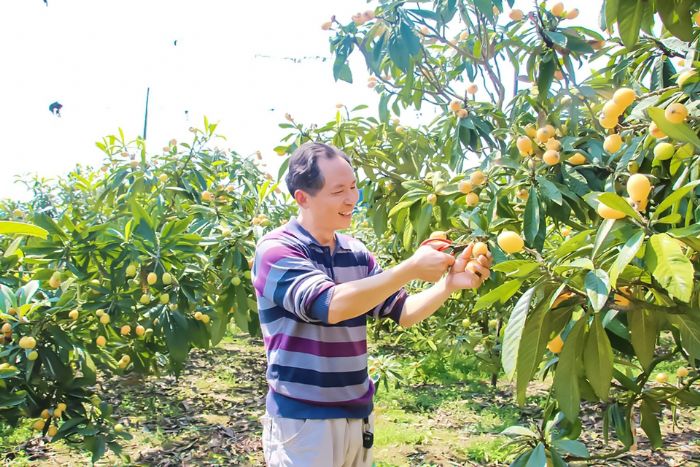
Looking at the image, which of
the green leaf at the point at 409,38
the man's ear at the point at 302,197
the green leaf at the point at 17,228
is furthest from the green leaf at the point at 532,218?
the green leaf at the point at 17,228

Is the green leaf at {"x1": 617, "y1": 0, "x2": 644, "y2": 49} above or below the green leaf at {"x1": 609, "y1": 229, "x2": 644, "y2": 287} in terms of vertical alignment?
above

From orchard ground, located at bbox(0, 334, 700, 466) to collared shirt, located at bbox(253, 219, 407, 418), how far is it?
1127mm

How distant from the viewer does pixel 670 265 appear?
939 mm

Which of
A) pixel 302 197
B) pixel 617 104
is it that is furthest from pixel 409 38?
pixel 617 104

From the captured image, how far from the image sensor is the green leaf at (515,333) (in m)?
1.11

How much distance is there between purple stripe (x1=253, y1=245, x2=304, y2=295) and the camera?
1.46 m

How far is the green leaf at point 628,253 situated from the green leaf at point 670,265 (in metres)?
0.02

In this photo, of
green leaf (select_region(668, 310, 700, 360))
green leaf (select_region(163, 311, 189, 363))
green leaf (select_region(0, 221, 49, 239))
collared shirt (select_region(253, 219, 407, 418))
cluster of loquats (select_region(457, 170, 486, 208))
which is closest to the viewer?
green leaf (select_region(0, 221, 49, 239))

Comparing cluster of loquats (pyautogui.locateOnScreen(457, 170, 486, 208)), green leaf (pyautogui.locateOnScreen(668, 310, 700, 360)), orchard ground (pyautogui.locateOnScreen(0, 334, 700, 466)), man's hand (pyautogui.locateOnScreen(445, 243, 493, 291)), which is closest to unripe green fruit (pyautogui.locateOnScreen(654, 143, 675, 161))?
green leaf (pyautogui.locateOnScreen(668, 310, 700, 360))

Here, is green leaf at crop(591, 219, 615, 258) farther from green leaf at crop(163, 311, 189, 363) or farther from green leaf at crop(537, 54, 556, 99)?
green leaf at crop(163, 311, 189, 363)

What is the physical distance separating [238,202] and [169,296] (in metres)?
0.97

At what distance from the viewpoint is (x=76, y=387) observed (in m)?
2.49

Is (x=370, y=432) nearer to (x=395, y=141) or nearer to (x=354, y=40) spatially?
(x=354, y=40)

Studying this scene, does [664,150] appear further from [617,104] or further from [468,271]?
[468,271]
